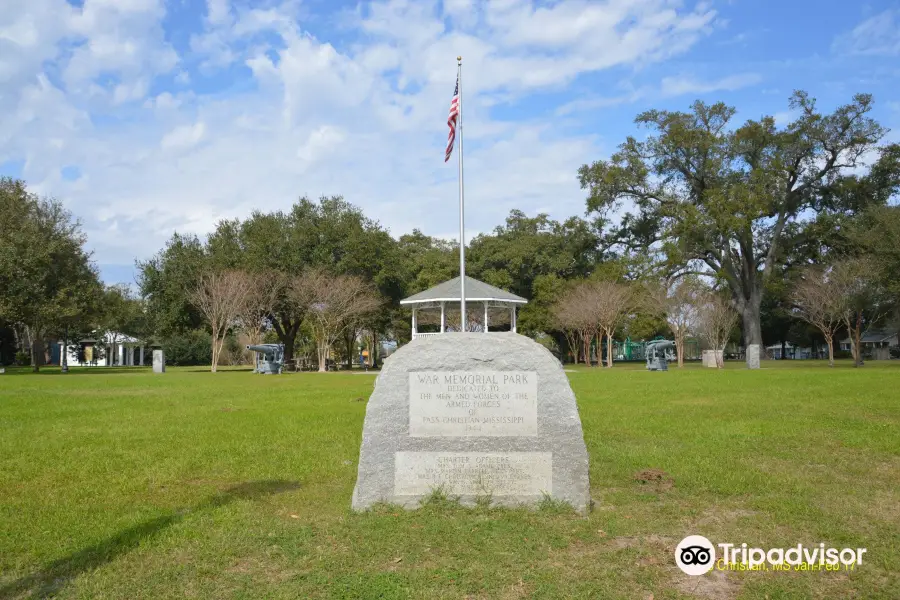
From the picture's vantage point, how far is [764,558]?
16.1 feet

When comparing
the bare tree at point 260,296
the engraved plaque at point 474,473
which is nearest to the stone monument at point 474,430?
Answer: the engraved plaque at point 474,473

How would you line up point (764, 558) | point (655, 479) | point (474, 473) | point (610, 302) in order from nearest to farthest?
point (764, 558) → point (474, 473) → point (655, 479) → point (610, 302)

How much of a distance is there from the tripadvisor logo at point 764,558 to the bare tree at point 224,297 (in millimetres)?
34632

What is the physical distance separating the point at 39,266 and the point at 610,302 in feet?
99.1

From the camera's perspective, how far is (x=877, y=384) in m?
19.1

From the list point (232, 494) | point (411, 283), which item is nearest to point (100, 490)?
point (232, 494)

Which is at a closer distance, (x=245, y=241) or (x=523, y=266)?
(x=245, y=241)

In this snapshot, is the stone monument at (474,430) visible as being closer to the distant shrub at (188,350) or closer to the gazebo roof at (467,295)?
the gazebo roof at (467,295)

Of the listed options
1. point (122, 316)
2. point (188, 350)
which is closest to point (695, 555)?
point (122, 316)

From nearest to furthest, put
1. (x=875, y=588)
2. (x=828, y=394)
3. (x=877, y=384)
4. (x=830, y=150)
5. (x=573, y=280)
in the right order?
(x=875, y=588) < (x=828, y=394) < (x=877, y=384) < (x=830, y=150) < (x=573, y=280)

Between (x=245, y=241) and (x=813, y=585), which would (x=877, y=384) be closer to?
(x=813, y=585)

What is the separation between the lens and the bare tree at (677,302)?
4003 centimetres

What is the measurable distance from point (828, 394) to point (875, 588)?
1321 cm

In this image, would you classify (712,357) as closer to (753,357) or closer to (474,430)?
(753,357)
